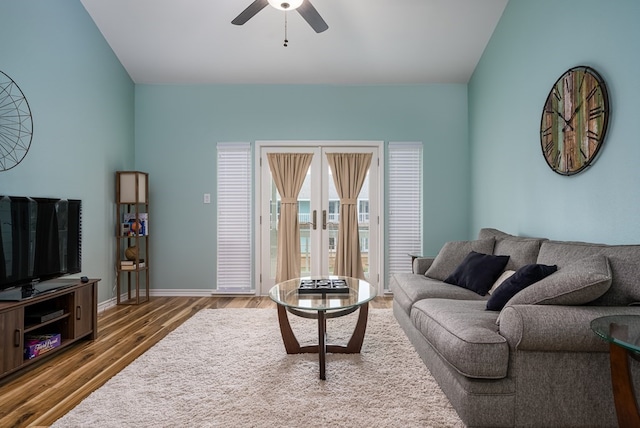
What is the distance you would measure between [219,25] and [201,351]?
3.39 metres

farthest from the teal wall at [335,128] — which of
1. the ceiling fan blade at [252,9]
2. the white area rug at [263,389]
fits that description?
the ceiling fan blade at [252,9]

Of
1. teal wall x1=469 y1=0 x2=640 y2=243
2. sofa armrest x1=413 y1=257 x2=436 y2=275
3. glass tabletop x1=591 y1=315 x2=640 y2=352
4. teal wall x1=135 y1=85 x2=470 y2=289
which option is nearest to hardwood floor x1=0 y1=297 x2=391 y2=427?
sofa armrest x1=413 y1=257 x2=436 y2=275

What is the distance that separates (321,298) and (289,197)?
8.26 ft

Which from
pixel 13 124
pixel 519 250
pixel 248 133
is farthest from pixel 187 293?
pixel 519 250

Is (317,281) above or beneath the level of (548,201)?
beneath

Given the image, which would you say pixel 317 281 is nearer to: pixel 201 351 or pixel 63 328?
pixel 201 351

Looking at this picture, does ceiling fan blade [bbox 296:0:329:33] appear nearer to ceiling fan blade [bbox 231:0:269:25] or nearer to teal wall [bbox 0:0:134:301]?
ceiling fan blade [bbox 231:0:269:25]

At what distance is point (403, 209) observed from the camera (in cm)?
509

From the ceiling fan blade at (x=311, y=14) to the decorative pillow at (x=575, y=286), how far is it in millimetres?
2499

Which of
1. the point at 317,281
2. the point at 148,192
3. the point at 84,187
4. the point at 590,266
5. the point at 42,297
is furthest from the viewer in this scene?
the point at 148,192

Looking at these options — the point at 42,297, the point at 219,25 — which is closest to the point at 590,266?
the point at 42,297

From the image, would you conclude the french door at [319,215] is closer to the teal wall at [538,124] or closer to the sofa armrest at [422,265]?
the sofa armrest at [422,265]

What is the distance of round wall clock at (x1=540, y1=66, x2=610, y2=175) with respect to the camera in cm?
254

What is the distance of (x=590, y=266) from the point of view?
1.98 meters
